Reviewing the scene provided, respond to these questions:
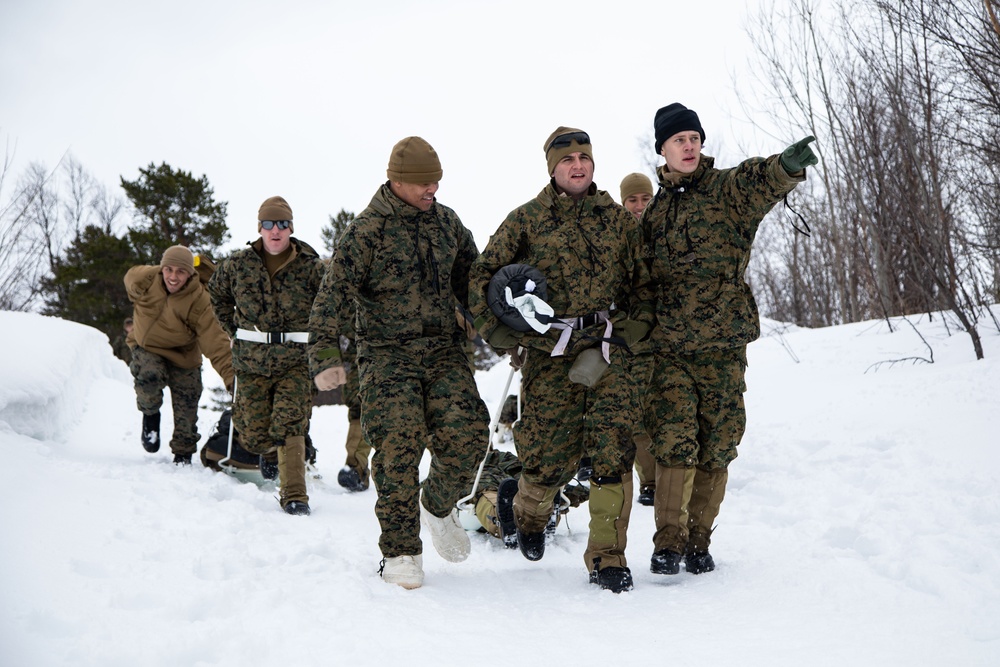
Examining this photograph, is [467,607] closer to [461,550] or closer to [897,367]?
[461,550]

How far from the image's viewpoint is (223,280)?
603 centimetres

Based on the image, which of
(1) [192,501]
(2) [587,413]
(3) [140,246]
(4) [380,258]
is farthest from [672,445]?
(3) [140,246]

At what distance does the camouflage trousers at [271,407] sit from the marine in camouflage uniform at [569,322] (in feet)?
7.97

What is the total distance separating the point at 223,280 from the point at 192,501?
1.84 m

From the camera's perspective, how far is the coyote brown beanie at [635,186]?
6.44m

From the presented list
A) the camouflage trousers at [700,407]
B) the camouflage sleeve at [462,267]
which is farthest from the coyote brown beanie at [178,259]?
the camouflage trousers at [700,407]

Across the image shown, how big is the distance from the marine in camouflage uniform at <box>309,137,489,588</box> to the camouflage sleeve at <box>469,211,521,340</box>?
202mm

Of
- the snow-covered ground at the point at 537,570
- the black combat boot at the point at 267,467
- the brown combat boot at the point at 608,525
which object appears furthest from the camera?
the black combat boot at the point at 267,467

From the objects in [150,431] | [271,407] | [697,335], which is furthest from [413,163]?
[150,431]

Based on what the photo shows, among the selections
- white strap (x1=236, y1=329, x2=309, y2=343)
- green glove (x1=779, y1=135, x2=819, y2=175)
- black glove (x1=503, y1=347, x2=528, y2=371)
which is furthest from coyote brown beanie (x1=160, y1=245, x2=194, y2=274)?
green glove (x1=779, y1=135, x2=819, y2=175)

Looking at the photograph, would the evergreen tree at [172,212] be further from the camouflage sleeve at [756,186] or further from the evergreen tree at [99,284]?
the camouflage sleeve at [756,186]

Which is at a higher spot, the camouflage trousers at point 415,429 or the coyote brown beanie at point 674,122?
the coyote brown beanie at point 674,122

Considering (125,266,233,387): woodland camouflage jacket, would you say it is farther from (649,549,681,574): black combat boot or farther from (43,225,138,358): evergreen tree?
(43,225,138,358): evergreen tree

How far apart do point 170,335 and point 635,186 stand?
4462 millimetres
